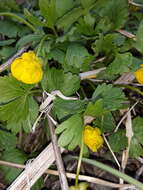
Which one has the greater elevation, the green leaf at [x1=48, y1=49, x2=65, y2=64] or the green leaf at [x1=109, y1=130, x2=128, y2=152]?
the green leaf at [x1=48, y1=49, x2=65, y2=64]

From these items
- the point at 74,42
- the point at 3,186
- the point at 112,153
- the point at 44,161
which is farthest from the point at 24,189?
the point at 74,42

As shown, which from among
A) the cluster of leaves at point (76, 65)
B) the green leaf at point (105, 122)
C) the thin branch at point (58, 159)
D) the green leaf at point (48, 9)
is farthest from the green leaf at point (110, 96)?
the green leaf at point (48, 9)

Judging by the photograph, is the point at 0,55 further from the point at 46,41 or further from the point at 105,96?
the point at 105,96

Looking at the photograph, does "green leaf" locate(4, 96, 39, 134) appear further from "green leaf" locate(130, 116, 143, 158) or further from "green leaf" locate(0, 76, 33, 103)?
"green leaf" locate(130, 116, 143, 158)

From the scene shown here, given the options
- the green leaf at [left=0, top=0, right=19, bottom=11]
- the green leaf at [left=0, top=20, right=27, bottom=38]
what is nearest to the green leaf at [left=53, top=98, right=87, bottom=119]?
the green leaf at [left=0, top=20, right=27, bottom=38]

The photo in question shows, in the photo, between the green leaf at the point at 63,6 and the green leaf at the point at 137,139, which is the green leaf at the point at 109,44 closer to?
the green leaf at the point at 63,6

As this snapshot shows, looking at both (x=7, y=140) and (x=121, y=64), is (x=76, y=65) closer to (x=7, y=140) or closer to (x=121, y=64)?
(x=121, y=64)
